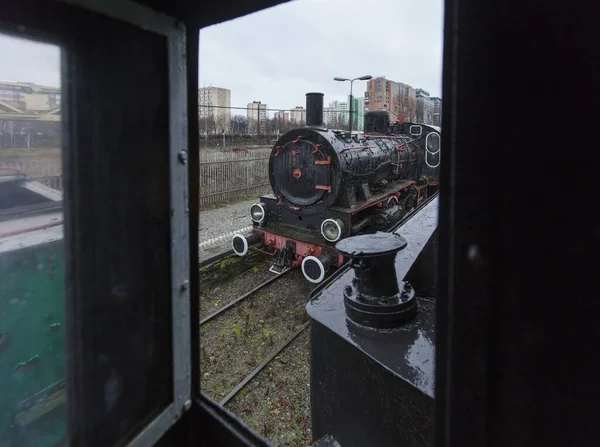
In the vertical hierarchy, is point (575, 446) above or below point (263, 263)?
above

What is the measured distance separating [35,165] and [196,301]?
2.12ft

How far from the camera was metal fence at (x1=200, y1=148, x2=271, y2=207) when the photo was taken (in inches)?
506

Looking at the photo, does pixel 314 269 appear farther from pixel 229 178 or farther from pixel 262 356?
pixel 229 178

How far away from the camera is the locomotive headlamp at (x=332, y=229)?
20.7ft

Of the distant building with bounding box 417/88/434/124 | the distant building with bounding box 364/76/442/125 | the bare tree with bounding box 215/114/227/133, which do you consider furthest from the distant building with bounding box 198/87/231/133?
the distant building with bounding box 417/88/434/124

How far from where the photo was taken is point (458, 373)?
75 cm

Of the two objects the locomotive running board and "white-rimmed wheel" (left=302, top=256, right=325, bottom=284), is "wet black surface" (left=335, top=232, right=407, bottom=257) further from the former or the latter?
the locomotive running board

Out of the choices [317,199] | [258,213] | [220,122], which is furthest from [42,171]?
[220,122]

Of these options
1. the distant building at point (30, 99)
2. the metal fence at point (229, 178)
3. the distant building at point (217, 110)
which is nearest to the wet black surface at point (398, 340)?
the distant building at point (30, 99)

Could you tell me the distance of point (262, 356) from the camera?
445 centimetres

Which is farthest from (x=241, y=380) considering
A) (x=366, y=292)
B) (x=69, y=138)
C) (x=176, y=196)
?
(x=69, y=138)

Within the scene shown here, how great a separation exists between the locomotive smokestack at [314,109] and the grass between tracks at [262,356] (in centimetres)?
306

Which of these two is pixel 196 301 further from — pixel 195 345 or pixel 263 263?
pixel 263 263

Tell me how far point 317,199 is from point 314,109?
1.86 meters
